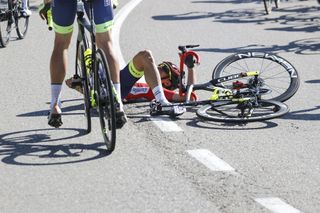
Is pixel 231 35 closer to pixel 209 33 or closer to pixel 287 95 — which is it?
pixel 209 33

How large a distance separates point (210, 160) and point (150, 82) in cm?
160

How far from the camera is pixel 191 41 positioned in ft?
48.8

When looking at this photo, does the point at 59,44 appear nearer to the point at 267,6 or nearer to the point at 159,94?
the point at 159,94

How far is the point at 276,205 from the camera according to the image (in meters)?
5.58

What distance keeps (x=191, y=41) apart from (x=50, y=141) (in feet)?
25.2

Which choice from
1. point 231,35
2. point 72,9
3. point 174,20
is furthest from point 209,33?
point 72,9

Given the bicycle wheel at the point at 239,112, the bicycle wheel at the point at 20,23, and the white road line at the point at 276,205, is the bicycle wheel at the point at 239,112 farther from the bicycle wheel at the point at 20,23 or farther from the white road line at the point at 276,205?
the bicycle wheel at the point at 20,23

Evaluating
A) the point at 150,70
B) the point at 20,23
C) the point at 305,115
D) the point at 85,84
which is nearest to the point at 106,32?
the point at 85,84

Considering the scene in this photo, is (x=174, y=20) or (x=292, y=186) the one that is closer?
(x=292, y=186)

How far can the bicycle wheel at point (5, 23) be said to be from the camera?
554 inches

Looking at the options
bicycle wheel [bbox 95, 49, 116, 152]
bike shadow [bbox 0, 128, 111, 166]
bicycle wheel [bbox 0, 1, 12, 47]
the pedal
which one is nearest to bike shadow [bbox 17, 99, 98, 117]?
the pedal

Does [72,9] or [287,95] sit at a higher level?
[72,9]

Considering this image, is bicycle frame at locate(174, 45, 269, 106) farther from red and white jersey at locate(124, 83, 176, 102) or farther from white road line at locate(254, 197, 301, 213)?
white road line at locate(254, 197, 301, 213)

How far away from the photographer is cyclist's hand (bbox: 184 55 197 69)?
8.74 m
